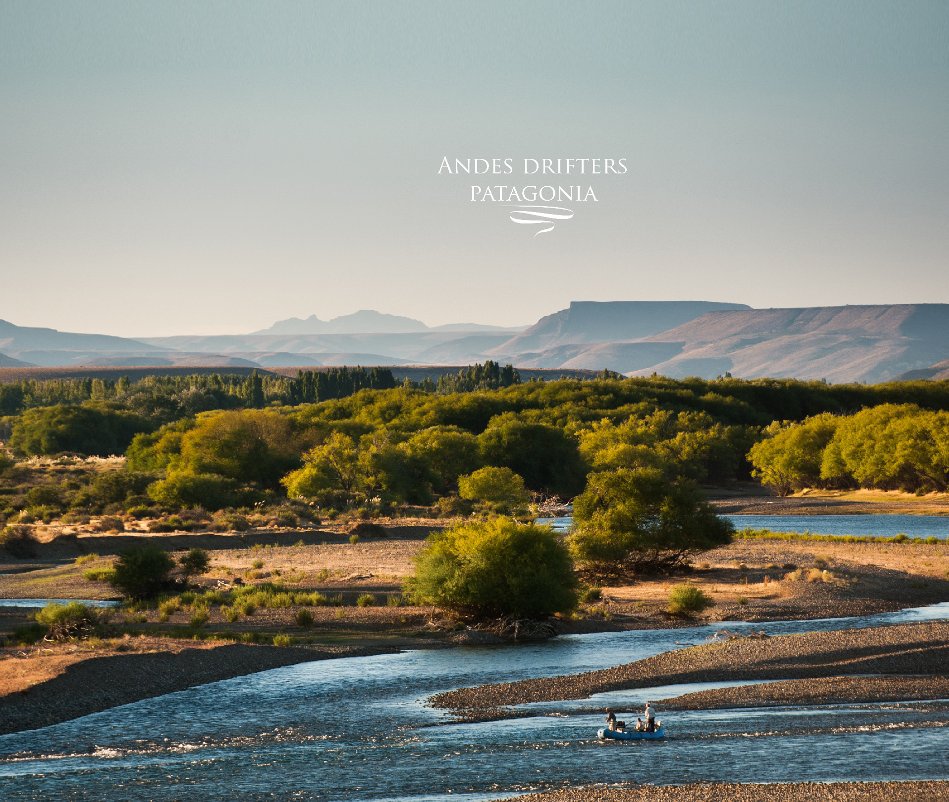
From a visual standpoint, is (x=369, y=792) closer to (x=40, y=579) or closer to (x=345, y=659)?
(x=345, y=659)

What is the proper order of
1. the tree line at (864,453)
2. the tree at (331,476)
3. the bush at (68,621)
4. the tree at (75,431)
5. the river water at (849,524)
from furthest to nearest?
the tree at (75,431), the tree line at (864,453), the tree at (331,476), the river water at (849,524), the bush at (68,621)

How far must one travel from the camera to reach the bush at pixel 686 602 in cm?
4169

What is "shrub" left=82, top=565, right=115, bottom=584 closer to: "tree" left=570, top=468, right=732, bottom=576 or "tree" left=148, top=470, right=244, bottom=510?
"tree" left=570, top=468, right=732, bottom=576

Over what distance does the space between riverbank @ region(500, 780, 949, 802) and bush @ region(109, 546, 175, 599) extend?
27.8 meters

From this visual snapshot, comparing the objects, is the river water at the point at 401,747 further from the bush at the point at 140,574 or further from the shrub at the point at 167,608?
the bush at the point at 140,574

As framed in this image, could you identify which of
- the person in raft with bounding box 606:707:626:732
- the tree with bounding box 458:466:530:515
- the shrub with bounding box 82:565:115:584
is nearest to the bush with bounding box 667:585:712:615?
the person in raft with bounding box 606:707:626:732

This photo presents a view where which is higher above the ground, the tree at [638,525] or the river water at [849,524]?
the tree at [638,525]

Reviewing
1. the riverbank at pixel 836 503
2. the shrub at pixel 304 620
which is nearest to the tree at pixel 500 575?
the shrub at pixel 304 620

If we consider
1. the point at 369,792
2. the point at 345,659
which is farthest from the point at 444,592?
Answer: the point at 369,792

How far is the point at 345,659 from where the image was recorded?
34.8 metres

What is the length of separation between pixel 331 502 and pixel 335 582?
37874 millimetres

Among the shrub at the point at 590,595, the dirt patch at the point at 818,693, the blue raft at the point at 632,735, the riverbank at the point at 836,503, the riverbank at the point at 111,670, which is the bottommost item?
the riverbank at the point at 836,503

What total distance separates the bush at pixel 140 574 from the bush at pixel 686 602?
18342 millimetres

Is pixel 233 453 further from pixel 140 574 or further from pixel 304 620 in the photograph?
pixel 304 620
